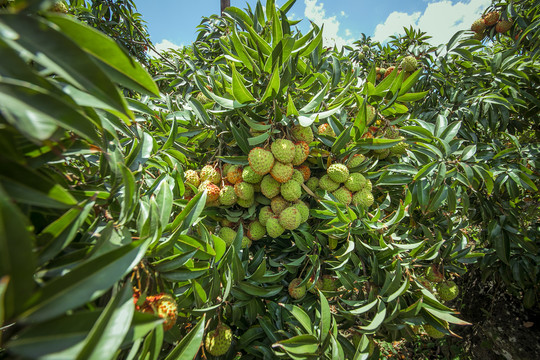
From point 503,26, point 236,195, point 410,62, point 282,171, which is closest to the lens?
point 282,171

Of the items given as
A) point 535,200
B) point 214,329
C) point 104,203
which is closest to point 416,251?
point 214,329

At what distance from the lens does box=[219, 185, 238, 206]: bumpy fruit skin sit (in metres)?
1.05

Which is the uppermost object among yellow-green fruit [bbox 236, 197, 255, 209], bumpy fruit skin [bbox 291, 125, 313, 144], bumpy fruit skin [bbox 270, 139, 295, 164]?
bumpy fruit skin [bbox 291, 125, 313, 144]

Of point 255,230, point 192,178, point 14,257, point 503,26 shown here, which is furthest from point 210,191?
point 503,26

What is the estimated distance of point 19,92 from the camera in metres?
0.28

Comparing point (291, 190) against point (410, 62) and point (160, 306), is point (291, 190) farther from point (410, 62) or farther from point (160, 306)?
point (410, 62)

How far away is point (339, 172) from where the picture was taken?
100 centimetres

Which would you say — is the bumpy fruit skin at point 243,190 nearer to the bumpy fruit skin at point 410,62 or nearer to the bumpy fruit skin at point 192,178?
the bumpy fruit skin at point 192,178

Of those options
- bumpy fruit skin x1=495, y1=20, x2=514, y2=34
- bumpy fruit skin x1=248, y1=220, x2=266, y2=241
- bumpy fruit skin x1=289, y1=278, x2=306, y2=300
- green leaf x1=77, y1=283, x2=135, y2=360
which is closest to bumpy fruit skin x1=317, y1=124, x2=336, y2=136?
bumpy fruit skin x1=248, y1=220, x2=266, y2=241

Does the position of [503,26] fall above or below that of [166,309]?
above

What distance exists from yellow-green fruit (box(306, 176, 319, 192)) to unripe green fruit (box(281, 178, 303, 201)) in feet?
0.55

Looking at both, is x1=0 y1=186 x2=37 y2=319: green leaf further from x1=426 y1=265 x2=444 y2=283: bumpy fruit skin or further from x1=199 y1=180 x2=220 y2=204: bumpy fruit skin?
x1=426 y1=265 x2=444 y2=283: bumpy fruit skin

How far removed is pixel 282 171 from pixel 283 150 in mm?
83

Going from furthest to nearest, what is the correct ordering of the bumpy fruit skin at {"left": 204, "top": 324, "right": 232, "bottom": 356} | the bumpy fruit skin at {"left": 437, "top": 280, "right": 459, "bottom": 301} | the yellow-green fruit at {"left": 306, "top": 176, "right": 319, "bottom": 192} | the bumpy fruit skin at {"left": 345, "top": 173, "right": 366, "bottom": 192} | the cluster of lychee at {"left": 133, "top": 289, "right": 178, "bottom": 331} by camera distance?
the bumpy fruit skin at {"left": 437, "top": 280, "right": 459, "bottom": 301}, the yellow-green fruit at {"left": 306, "top": 176, "right": 319, "bottom": 192}, the bumpy fruit skin at {"left": 345, "top": 173, "right": 366, "bottom": 192}, the bumpy fruit skin at {"left": 204, "top": 324, "right": 232, "bottom": 356}, the cluster of lychee at {"left": 133, "top": 289, "right": 178, "bottom": 331}
